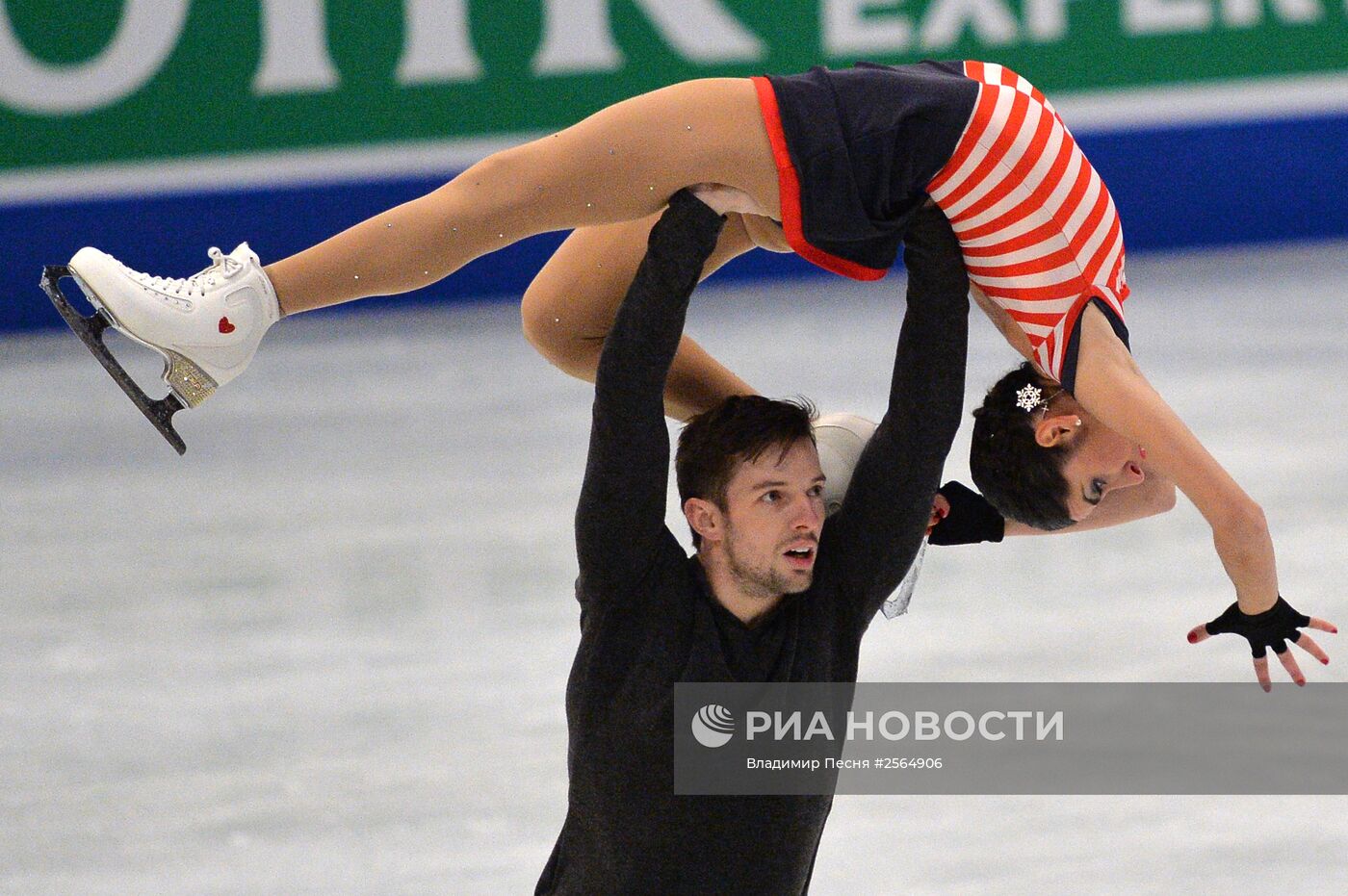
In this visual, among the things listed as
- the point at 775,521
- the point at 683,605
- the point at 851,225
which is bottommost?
the point at 683,605

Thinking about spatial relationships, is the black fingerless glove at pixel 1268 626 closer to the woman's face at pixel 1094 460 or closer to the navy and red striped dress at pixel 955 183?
the woman's face at pixel 1094 460

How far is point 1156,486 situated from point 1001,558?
209 cm

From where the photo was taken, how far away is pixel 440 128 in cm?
859

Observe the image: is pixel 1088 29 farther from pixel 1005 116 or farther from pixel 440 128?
pixel 1005 116

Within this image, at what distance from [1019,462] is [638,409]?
0.70 m

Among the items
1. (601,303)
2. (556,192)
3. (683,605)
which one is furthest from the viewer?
(601,303)

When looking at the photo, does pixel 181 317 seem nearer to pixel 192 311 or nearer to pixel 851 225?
pixel 192 311

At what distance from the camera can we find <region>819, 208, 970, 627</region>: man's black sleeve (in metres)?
2.58

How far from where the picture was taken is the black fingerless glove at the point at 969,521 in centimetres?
307

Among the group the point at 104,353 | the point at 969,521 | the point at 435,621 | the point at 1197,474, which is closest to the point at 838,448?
the point at 969,521

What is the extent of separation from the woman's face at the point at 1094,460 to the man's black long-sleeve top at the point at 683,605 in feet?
1.16

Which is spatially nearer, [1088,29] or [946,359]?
[946,359]

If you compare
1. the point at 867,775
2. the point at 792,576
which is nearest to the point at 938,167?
the point at 792,576

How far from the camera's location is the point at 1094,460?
9.53 feet
